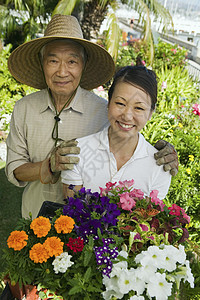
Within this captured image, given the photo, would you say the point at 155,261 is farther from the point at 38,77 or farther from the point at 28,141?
the point at 38,77

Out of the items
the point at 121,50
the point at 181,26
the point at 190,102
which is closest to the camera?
the point at 190,102

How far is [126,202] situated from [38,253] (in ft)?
1.36

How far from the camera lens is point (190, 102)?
546 cm

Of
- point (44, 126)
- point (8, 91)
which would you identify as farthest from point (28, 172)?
point (8, 91)

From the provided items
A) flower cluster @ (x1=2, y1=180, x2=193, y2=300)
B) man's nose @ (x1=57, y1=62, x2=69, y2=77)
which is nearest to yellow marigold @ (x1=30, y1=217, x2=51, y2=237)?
flower cluster @ (x1=2, y1=180, x2=193, y2=300)

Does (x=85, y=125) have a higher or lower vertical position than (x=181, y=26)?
higher

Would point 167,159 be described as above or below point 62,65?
below

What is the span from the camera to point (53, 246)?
1104 millimetres

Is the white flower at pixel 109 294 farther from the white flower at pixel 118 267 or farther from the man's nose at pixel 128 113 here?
the man's nose at pixel 128 113

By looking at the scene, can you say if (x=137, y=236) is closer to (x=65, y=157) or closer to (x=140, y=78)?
(x=65, y=157)

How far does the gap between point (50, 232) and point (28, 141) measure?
2.84 ft

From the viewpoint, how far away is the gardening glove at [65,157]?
5.13ft

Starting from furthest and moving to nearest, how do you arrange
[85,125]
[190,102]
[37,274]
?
1. [190,102]
2. [85,125]
3. [37,274]

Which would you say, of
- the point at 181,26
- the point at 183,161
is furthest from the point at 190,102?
the point at 181,26
